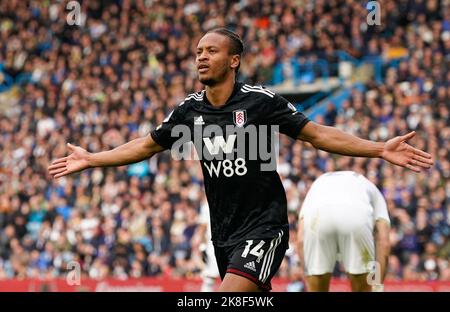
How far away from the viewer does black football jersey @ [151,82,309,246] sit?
7.14m

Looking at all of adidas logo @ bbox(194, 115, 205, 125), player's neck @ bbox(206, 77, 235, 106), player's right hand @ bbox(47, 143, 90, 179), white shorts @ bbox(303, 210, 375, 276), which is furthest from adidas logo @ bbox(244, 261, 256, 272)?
white shorts @ bbox(303, 210, 375, 276)

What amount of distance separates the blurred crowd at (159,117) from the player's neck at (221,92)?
8549mm

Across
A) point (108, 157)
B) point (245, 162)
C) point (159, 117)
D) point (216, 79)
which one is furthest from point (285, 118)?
point (159, 117)

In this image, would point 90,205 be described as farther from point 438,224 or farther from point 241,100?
point 241,100

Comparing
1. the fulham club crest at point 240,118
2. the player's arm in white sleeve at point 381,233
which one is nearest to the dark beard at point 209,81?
the fulham club crest at point 240,118

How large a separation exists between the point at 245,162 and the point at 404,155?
1.10 meters

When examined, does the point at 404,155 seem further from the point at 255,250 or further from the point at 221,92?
the point at 221,92

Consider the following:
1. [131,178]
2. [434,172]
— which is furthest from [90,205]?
[434,172]

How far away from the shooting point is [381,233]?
888 cm

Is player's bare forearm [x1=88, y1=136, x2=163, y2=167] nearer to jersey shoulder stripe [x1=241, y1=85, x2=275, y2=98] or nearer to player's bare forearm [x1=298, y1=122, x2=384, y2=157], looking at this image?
jersey shoulder stripe [x1=241, y1=85, x2=275, y2=98]

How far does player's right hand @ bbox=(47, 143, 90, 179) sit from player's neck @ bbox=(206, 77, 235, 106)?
3.61ft

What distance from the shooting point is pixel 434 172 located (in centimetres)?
1709

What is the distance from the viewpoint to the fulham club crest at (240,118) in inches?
283

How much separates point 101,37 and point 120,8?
5.62ft
